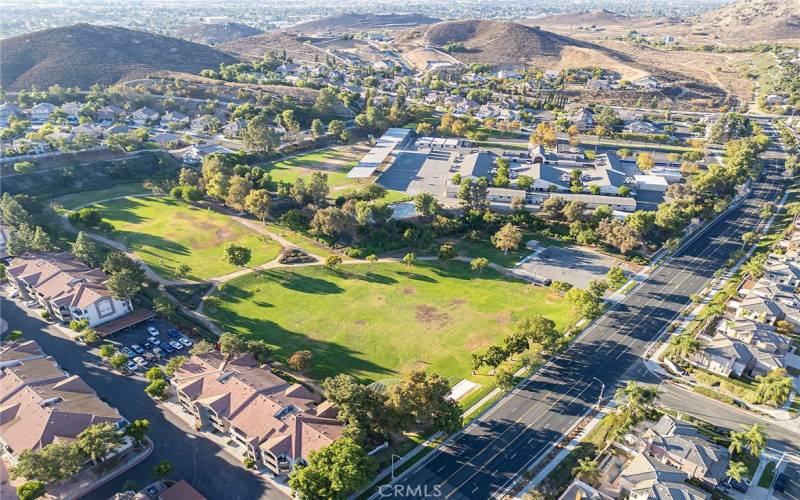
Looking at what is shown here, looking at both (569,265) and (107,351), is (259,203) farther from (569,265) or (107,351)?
(569,265)

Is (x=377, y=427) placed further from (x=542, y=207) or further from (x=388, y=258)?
(x=542, y=207)

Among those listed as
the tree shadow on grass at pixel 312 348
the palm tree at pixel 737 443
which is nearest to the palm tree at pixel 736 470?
the palm tree at pixel 737 443

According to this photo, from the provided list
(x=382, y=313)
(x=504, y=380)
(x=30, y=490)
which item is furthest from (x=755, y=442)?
(x=30, y=490)

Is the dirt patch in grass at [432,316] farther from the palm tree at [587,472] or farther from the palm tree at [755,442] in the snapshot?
the palm tree at [755,442]

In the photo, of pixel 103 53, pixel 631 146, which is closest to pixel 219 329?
pixel 631 146

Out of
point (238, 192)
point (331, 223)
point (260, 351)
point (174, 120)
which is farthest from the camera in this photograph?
point (174, 120)

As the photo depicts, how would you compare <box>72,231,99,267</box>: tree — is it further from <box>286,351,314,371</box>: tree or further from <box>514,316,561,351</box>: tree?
<box>514,316,561,351</box>: tree

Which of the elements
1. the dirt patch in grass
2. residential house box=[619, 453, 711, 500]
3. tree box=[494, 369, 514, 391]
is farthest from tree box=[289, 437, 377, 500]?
the dirt patch in grass
